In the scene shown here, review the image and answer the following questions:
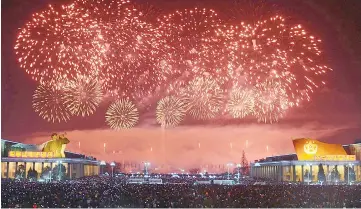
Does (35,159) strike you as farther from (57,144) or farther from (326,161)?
(326,161)

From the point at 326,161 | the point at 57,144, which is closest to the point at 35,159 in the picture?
the point at 57,144

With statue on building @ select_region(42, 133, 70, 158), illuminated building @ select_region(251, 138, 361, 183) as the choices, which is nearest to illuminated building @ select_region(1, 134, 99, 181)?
statue on building @ select_region(42, 133, 70, 158)

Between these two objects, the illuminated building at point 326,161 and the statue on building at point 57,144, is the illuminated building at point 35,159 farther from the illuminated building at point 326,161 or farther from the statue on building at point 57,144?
the illuminated building at point 326,161

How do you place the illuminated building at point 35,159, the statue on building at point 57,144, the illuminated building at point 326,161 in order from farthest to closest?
1. the illuminated building at point 35,159
2. the statue on building at point 57,144
3. the illuminated building at point 326,161

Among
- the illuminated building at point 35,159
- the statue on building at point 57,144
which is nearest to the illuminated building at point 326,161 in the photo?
the statue on building at point 57,144

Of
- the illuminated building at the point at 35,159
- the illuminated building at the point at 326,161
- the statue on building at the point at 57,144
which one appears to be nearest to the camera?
the illuminated building at the point at 326,161

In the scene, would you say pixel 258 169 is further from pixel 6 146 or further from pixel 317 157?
pixel 6 146

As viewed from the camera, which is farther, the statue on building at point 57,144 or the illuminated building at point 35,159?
the illuminated building at point 35,159

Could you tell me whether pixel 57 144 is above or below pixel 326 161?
above

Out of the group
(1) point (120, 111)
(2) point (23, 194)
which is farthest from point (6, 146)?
(2) point (23, 194)

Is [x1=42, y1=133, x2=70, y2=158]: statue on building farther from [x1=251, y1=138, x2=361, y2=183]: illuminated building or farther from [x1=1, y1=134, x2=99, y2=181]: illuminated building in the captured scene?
[x1=251, y1=138, x2=361, y2=183]: illuminated building

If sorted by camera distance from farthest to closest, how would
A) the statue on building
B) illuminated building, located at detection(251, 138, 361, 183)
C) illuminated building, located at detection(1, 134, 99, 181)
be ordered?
illuminated building, located at detection(1, 134, 99, 181), the statue on building, illuminated building, located at detection(251, 138, 361, 183)

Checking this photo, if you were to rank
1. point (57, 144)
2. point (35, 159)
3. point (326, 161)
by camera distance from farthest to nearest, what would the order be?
point (35, 159) < point (57, 144) < point (326, 161)
